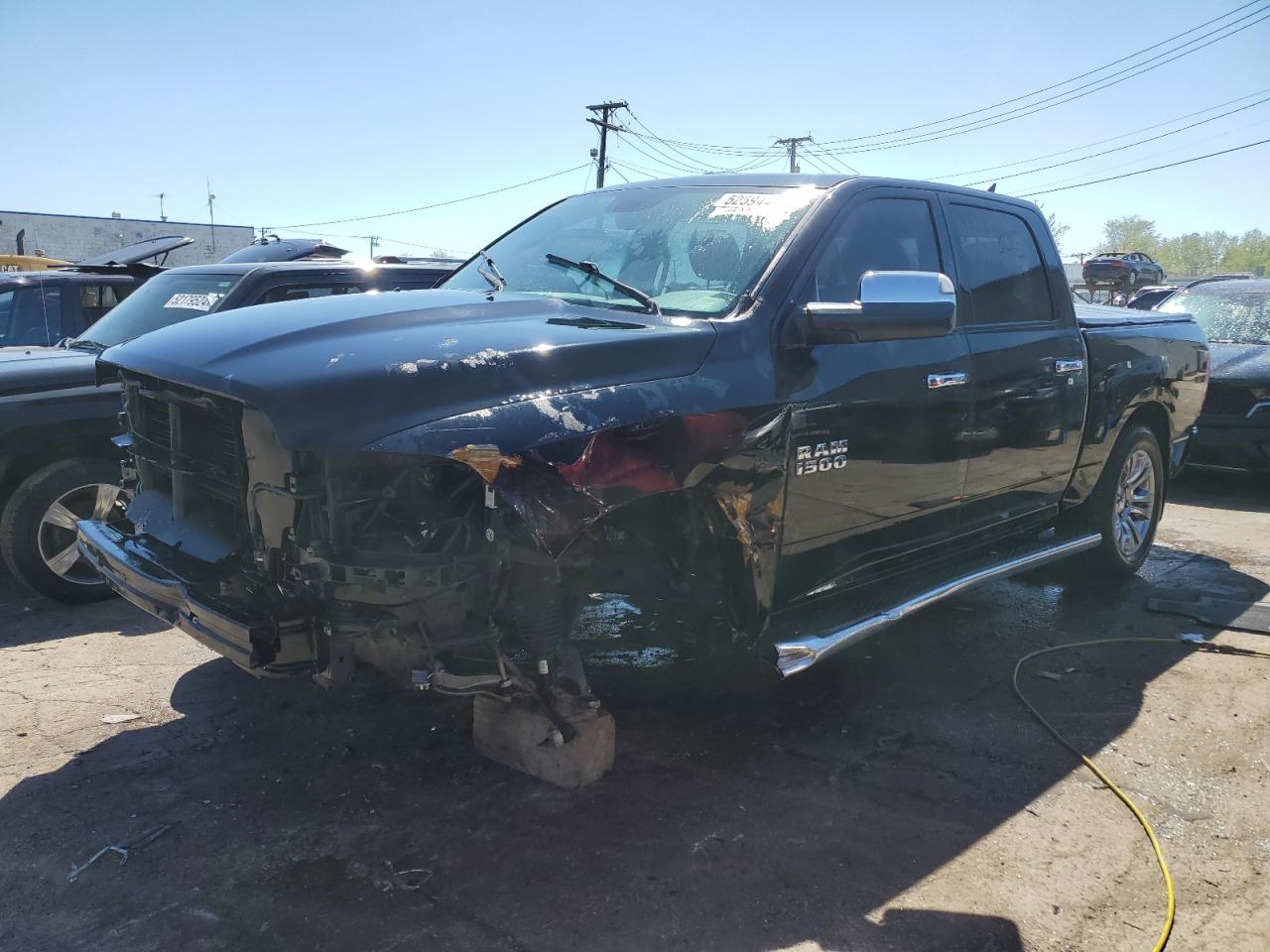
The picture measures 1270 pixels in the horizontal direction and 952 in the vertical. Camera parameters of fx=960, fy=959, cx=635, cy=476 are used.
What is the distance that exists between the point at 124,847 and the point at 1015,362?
3895 millimetres

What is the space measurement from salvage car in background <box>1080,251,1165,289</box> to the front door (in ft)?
87.1

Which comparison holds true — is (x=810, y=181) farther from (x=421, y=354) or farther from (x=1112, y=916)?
(x=1112, y=916)

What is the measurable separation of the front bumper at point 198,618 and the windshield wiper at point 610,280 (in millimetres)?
1571

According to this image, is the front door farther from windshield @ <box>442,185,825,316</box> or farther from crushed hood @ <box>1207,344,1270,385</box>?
crushed hood @ <box>1207,344,1270,385</box>

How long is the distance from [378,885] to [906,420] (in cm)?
243

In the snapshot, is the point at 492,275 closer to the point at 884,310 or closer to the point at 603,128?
the point at 884,310

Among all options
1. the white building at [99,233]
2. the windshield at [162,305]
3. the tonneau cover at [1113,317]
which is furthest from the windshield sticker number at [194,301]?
the white building at [99,233]

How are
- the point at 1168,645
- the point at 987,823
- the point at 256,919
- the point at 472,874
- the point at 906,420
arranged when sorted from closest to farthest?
1. the point at 256,919
2. the point at 472,874
3. the point at 987,823
4. the point at 906,420
5. the point at 1168,645

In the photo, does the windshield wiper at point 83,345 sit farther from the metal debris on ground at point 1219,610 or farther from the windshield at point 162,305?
the metal debris on ground at point 1219,610

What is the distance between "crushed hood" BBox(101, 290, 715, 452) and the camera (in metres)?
2.51

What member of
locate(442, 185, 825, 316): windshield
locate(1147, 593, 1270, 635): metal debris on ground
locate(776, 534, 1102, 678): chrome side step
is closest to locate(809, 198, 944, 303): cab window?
locate(442, 185, 825, 316): windshield

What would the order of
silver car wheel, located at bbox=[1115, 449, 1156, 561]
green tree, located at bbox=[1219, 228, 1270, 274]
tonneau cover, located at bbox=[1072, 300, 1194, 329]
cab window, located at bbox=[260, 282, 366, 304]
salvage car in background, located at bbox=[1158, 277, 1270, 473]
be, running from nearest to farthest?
1. tonneau cover, located at bbox=[1072, 300, 1194, 329]
2. silver car wheel, located at bbox=[1115, 449, 1156, 561]
3. cab window, located at bbox=[260, 282, 366, 304]
4. salvage car in background, located at bbox=[1158, 277, 1270, 473]
5. green tree, located at bbox=[1219, 228, 1270, 274]

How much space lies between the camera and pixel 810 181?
12.5 ft

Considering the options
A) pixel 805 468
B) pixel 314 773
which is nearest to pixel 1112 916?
pixel 805 468
